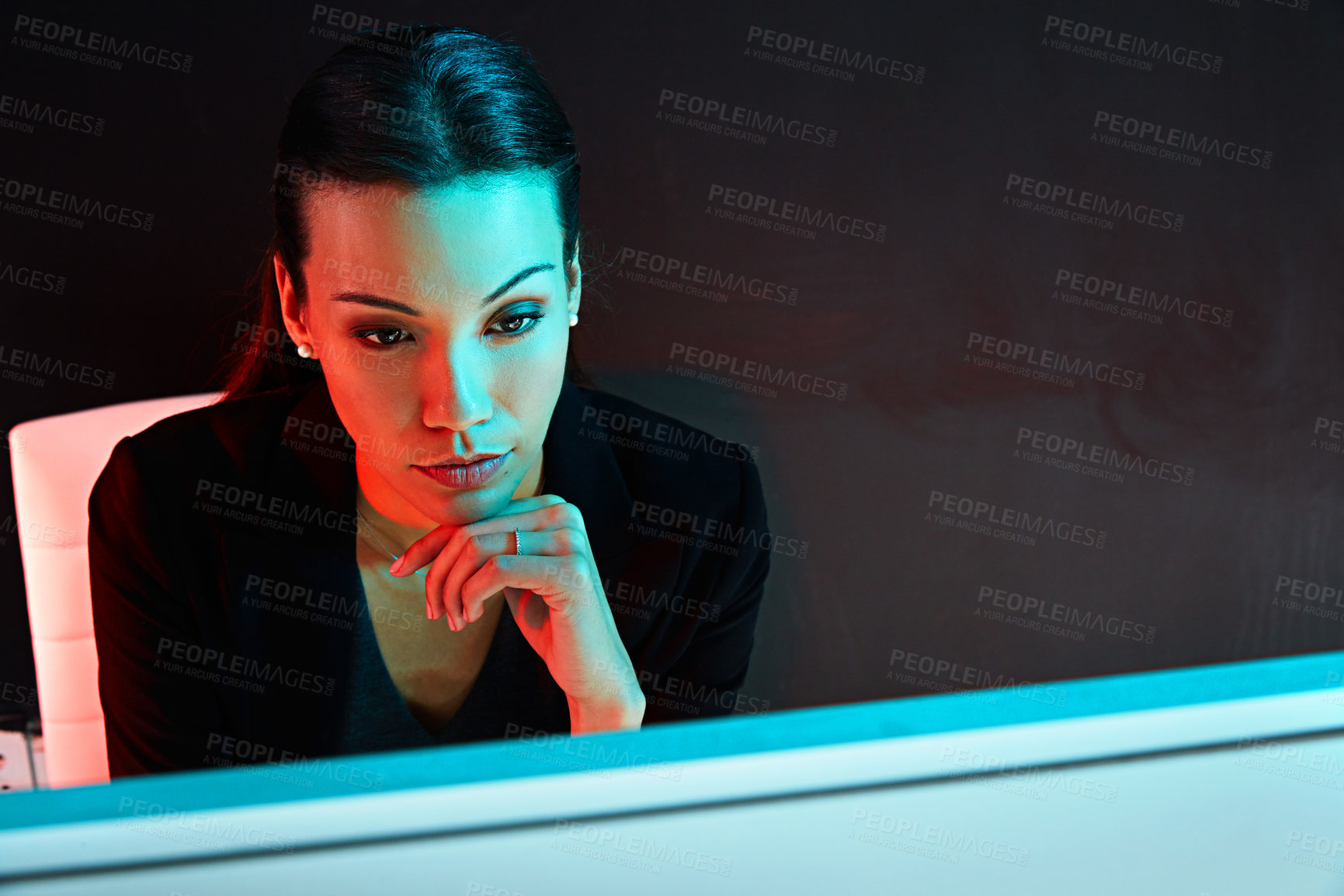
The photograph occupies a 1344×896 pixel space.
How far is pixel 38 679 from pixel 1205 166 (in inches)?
72.8

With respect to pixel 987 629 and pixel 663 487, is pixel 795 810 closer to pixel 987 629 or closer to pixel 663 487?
pixel 663 487

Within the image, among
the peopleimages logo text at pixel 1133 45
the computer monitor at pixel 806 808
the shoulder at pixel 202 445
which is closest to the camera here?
the computer monitor at pixel 806 808

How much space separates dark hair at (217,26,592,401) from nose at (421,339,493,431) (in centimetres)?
17

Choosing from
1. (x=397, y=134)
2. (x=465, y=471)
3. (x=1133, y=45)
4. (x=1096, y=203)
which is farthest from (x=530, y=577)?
(x=1133, y=45)

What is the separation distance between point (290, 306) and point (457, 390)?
23 cm

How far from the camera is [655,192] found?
1228 mm

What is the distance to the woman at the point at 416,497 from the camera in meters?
1.05

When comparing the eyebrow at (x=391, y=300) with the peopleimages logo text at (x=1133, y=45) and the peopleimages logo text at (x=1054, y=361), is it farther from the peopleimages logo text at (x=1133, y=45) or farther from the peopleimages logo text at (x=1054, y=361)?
the peopleimages logo text at (x=1133, y=45)

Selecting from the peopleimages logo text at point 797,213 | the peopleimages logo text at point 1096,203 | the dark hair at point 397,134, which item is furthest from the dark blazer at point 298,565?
the peopleimages logo text at point 1096,203

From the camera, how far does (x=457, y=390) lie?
3.58ft

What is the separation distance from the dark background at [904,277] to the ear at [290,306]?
1.9 inches

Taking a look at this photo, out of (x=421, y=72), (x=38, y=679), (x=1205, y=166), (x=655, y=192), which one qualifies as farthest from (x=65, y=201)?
(x=1205, y=166)

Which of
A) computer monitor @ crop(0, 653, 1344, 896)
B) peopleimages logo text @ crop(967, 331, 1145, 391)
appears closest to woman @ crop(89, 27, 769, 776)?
peopleimages logo text @ crop(967, 331, 1145, 391)

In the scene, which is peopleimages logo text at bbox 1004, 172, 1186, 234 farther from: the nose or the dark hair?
the nose
